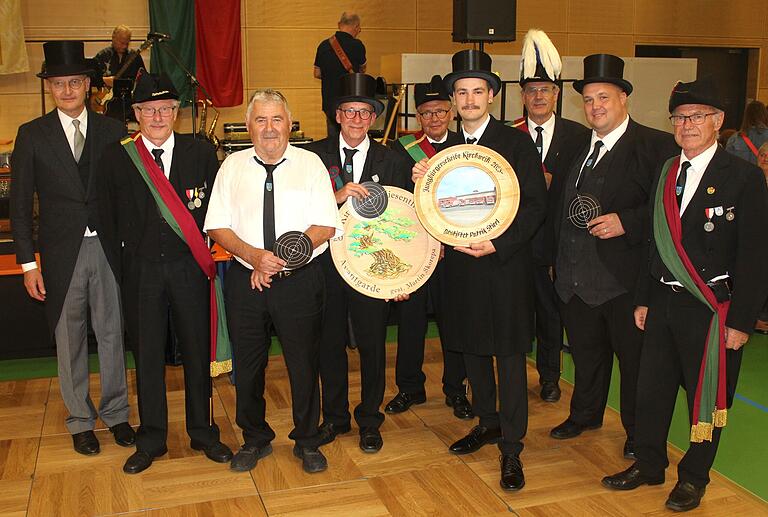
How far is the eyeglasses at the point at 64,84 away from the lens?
3758 millimetres

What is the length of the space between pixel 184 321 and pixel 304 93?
682 centimetres

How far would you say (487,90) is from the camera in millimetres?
3400

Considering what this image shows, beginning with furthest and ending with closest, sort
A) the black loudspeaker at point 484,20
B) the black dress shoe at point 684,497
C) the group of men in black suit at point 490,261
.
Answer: the black loudspeaker at point 484,20 < the black dress shoe at point 684,497 < the group of men in black suit at point 490,261

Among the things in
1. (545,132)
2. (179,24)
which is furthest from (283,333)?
(179,24)

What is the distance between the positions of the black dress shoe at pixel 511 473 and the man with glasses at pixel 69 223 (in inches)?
69.5

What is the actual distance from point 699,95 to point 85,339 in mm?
2910

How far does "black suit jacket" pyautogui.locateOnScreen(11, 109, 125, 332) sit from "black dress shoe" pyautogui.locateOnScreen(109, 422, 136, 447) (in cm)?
70

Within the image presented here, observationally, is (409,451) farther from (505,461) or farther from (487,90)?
(487,90)

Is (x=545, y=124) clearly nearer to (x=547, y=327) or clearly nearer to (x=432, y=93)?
(x=432, y=93)

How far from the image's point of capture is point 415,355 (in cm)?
444

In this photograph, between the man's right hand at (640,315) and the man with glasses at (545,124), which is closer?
the man's right hand at (640,315)

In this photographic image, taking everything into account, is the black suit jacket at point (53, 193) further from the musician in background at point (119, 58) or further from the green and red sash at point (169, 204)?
the musician in background at point (119, 58)

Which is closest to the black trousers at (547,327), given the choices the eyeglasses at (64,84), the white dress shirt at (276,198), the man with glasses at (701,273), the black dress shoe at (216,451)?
the man with glasses at (701,273)

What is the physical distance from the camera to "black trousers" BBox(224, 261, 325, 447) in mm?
3514
